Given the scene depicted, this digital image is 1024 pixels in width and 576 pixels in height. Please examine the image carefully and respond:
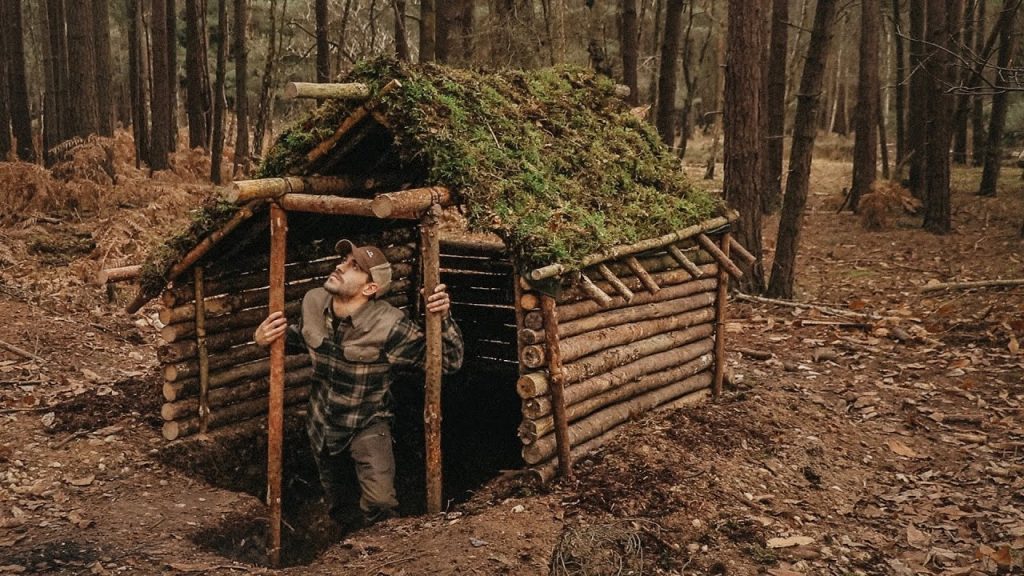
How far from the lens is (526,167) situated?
6.49 meters

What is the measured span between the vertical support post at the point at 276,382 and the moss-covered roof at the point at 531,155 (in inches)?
20.3

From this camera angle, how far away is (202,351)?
7.03 meters

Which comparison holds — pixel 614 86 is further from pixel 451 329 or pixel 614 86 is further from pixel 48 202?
pixel 48 202

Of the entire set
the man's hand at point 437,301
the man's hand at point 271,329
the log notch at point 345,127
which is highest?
the log notch at point 345,127

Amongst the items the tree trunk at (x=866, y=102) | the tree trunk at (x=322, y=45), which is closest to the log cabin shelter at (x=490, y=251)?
the tree trunk at (x=322, y=45)

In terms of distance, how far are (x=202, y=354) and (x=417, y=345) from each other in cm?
204

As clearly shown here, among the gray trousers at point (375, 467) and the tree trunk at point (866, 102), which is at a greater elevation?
the tree trunk at point (866, 102)

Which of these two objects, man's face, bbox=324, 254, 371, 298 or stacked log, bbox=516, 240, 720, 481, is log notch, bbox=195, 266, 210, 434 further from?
stacked log, bbox=516, 240, 720, 481

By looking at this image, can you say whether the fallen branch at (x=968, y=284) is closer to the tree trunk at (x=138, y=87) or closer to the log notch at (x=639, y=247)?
the log notch at (x=639, y=247)

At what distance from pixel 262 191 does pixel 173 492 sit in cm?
262

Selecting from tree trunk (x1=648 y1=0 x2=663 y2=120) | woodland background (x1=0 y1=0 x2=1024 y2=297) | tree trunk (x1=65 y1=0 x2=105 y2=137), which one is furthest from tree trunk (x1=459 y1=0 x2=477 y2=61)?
tree trunk (x1=648 y1=0 x2=663 y2=120)

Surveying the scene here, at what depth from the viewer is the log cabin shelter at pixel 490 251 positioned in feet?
19.0

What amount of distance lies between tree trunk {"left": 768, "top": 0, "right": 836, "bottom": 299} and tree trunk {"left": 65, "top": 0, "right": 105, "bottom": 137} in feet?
37.6

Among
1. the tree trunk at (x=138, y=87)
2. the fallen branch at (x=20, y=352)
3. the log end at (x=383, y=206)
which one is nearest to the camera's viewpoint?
the log end at (x=383, y=206)
